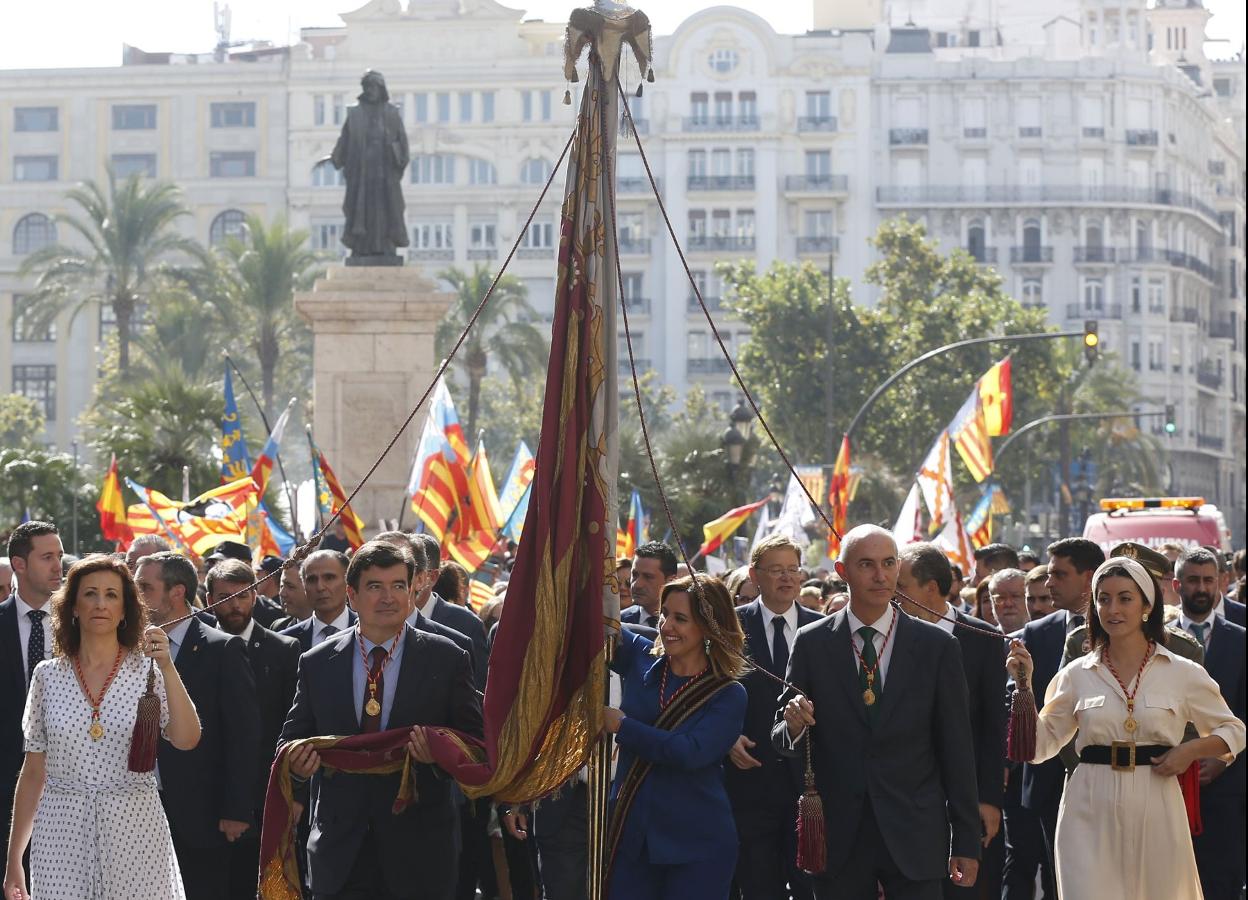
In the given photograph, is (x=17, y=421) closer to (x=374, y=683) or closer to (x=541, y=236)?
(x=541, y=236)

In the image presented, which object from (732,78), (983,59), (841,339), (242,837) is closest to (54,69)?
(732,78)

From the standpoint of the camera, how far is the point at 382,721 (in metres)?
7.96

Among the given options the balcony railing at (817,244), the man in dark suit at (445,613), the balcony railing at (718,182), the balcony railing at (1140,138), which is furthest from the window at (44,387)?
the man in dark suit at (445,613)

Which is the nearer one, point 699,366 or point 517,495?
point 517,495

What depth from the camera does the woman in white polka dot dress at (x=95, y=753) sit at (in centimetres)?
779

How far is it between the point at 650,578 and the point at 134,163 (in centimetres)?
8527

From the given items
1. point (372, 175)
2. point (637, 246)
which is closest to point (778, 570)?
point (372, 175)

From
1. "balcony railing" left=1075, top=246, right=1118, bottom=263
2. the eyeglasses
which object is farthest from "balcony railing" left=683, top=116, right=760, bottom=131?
the eyeglasses

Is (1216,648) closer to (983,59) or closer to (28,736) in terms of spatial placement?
(28,736)

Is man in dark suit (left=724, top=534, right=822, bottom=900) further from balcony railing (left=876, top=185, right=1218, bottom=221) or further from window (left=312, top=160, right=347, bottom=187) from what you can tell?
balcony railing (left=876, top=185, right=1218, bottom=221)

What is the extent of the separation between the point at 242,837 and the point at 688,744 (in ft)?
9.62

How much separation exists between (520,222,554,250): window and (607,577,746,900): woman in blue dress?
82.2m

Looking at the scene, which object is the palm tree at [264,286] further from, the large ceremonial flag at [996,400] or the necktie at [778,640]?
the necktie at [778,640]

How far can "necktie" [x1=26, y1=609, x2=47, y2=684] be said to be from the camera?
30.6 feet
